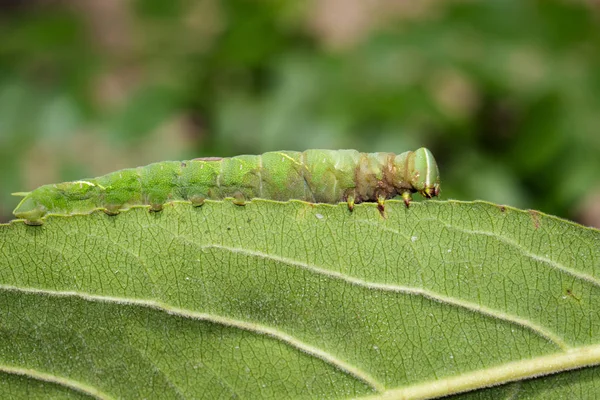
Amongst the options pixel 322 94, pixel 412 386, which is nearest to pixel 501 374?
pixel 412 386

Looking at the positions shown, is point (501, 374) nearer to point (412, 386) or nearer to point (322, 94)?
point (412, 386)

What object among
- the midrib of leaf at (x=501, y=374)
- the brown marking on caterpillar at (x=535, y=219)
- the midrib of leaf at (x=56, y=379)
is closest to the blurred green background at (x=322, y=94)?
the brown marking on caterpillar at (x=535, y=219)

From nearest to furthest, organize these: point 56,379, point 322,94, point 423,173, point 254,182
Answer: point 56,379, point 423,173, point 254,182, point 322,94

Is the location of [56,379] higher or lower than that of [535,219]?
lower

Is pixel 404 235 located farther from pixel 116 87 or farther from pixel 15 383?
pixel 116 87

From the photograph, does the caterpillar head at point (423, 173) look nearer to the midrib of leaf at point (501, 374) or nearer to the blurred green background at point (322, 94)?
the midrib of leaf at point (501, 374)

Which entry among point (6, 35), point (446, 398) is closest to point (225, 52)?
point (6, 35)

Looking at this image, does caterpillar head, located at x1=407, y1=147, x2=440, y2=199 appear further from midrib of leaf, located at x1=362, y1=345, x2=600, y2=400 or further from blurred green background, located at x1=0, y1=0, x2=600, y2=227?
blurred green background, located at x1=0, y1=0, x2=600, y2=227
